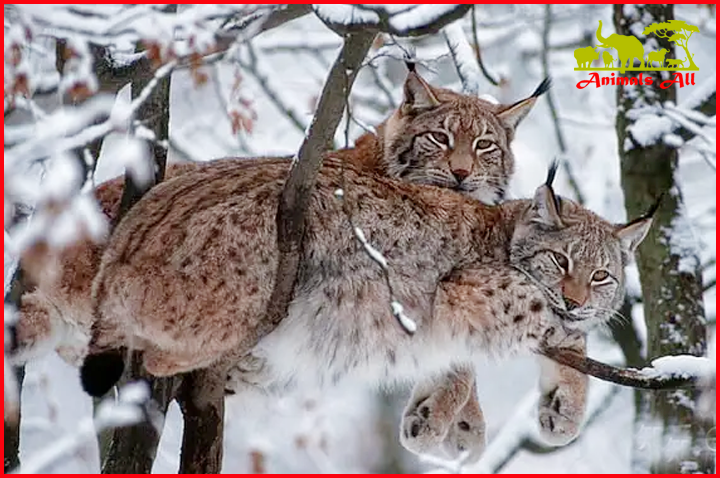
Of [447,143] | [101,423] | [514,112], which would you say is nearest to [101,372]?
[101,423]

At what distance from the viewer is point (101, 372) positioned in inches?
180

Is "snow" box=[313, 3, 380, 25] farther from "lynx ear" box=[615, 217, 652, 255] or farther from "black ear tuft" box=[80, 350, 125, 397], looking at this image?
"lynx ear" box=[615, 217, 652, 255]

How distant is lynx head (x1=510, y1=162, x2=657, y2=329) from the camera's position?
5.19 meters

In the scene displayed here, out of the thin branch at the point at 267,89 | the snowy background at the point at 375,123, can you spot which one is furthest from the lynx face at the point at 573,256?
the thin branch at the point at 267,89

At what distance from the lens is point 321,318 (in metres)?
4.87

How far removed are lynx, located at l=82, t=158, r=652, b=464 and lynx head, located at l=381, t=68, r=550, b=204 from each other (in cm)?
32

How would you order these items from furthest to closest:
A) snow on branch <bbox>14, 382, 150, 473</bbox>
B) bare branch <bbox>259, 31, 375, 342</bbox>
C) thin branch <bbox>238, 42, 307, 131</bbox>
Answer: thin branch <bbox>238, 42, 307, 131</bbox> < snow on branch <bbox>14, 382, 150, 473</bbox> < bare branch <bbox>259, 31, 375, 342</bbox>

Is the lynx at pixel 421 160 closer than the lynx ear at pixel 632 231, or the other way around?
the lynx at pixel 421 160

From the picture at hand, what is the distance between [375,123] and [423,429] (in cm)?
385

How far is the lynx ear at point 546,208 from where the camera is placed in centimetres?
533

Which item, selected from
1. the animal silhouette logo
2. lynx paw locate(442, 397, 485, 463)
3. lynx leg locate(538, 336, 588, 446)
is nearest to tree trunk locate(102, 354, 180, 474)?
lynx paw locate(442, 397, 485, 463)

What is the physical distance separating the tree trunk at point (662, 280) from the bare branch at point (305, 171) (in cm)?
229

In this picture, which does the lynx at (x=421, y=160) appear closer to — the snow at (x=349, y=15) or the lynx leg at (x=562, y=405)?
the lynx leg at (x=562, y=405)

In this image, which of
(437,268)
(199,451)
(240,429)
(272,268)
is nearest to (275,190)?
(272,268)
